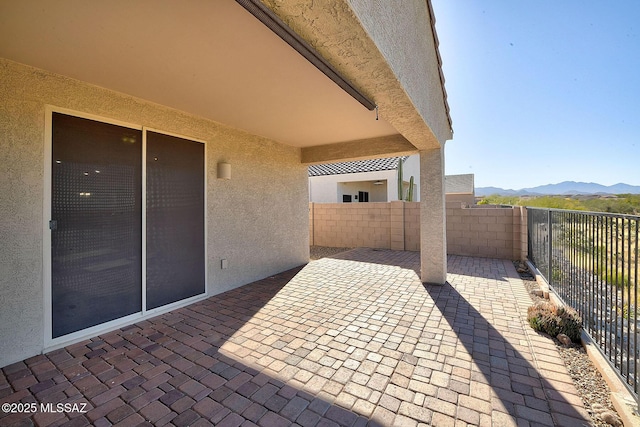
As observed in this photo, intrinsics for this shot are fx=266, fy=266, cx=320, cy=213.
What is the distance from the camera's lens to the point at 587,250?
343 cm

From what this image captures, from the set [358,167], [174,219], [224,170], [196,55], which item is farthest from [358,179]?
[196,55]

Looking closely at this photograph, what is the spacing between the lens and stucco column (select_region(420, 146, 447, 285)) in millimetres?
6043

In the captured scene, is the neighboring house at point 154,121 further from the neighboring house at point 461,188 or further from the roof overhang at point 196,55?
the neighboring house at point 461,188

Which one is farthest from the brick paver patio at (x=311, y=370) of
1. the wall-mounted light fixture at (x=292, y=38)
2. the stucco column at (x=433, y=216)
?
the wall-mounted light fixture at (x=292, y=38)

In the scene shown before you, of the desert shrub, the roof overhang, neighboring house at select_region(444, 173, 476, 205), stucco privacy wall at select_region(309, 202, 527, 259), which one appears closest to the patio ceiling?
the roof overhang

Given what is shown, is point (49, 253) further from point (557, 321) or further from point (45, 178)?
point (557, 321)

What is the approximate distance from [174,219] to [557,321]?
600 centimetres

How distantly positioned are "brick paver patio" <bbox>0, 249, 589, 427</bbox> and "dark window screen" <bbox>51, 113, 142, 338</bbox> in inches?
18.4

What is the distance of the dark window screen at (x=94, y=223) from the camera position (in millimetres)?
3412

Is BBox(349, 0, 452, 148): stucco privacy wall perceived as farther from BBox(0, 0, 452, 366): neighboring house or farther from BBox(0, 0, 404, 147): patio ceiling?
BBox(0, 0, 404, 147): patio ceiling

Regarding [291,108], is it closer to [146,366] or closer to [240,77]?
[240,77]

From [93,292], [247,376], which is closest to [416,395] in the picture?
[247,376]

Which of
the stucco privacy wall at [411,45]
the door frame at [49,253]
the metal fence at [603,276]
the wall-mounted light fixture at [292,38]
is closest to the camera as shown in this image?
the wall-mounted light fixture at [292,38]

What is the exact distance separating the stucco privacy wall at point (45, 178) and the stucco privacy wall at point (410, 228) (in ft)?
14.7
